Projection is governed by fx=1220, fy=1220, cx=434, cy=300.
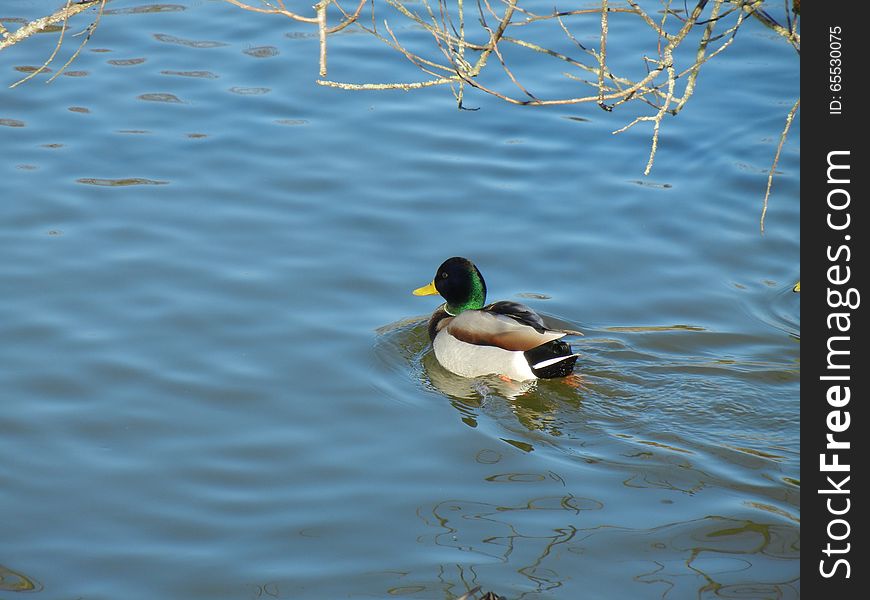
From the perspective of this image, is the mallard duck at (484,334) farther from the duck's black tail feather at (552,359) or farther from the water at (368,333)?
the water at (368,333)

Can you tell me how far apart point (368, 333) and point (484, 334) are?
767 millimetres

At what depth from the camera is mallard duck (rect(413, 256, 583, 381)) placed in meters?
7.66

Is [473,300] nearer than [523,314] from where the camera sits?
No

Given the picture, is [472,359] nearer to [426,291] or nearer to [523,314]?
[523,314]

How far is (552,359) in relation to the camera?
7.60 meters

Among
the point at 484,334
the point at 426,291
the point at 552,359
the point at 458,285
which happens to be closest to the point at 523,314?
the point at 484,334

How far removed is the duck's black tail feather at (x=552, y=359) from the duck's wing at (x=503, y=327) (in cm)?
6

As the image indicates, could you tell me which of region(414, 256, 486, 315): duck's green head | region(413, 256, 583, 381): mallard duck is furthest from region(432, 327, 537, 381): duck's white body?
region(414, 256, 486, 315): duck's green head

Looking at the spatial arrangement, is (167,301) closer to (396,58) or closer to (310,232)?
(310,232)

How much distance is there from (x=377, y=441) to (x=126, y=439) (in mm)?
1378

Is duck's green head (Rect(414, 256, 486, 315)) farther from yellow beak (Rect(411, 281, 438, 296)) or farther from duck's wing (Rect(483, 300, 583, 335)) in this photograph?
duck's wing (Rect(483, 300, 583, 335))
